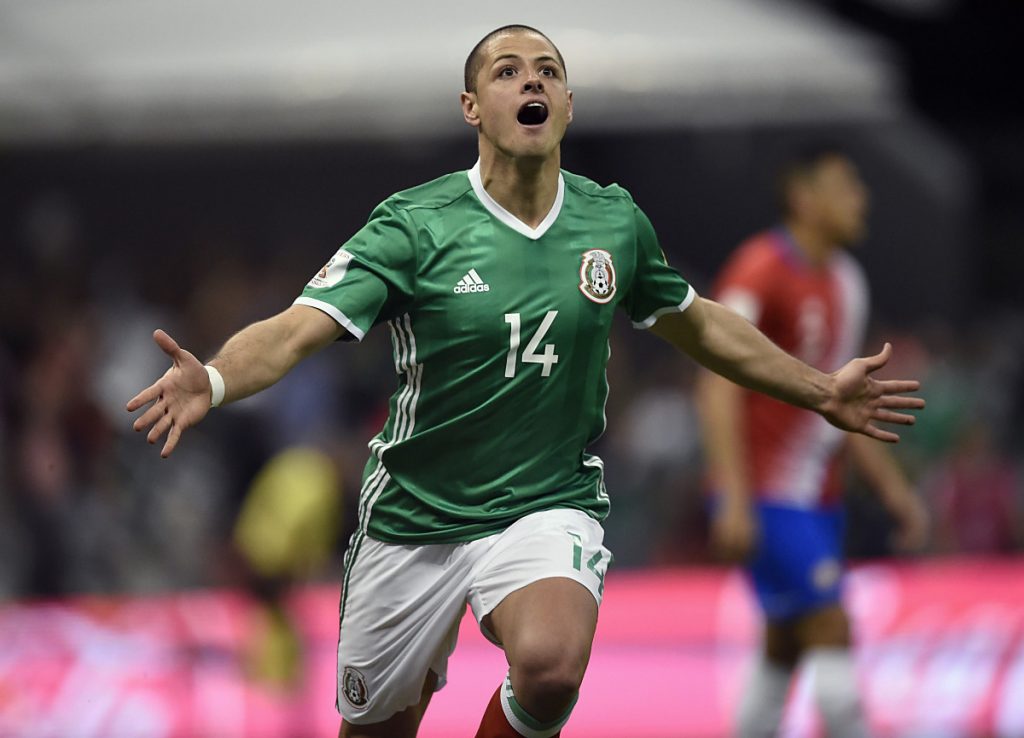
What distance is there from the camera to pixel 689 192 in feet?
60.7

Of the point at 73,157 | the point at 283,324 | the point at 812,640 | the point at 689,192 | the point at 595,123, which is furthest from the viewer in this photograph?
the point at 689,192

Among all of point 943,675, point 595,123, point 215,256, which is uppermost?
point 595,123

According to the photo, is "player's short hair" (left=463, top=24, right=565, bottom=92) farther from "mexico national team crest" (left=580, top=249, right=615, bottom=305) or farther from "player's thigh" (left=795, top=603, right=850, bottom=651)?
"player's thigh" (left=795, top=603, right=850, bottom=651)

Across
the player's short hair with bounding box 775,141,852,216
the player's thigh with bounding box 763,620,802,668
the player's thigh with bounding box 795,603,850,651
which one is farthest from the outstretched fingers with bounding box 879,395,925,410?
the player's short hair with bounding box 775,141,852,216

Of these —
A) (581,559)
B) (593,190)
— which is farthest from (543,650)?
(593,190)

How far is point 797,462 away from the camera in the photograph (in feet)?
25.9

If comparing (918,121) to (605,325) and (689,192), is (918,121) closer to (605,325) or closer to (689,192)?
(689,192)

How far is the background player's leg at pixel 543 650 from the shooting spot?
16.4ft

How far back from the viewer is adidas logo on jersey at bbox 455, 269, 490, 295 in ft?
17.3

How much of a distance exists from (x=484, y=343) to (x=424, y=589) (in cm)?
79

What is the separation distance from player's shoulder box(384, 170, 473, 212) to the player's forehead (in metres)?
0.37

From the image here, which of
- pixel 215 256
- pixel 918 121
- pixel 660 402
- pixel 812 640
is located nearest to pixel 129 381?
pixel 215 256

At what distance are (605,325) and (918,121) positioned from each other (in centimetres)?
1394

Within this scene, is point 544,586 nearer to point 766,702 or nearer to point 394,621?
point 394,621
